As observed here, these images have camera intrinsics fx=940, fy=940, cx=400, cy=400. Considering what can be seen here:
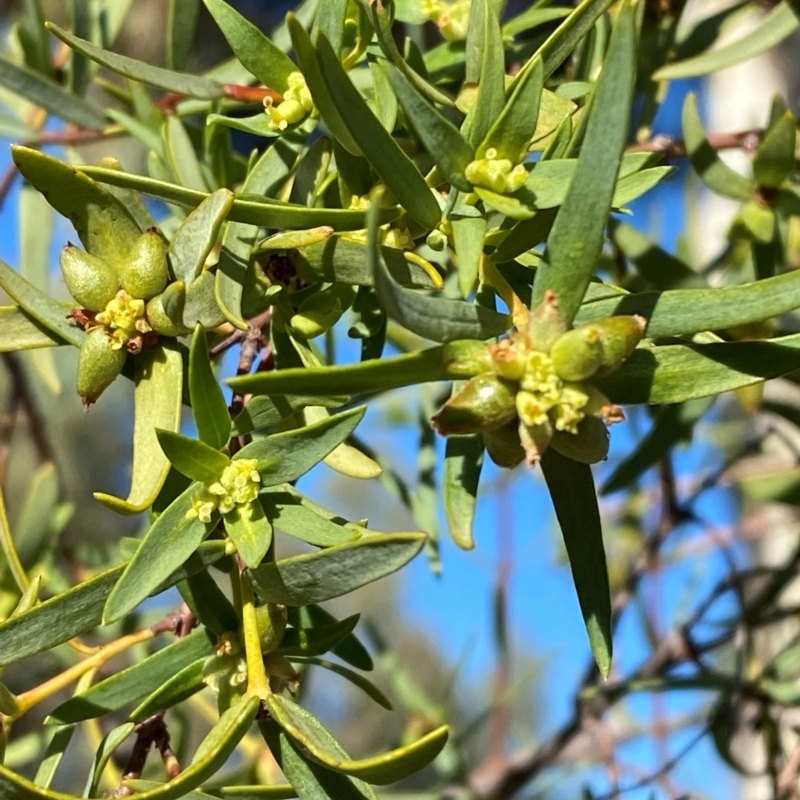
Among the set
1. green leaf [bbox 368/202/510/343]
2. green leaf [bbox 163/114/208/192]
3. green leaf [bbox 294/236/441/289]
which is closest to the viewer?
green leaf [bbox 368/202/510/343]

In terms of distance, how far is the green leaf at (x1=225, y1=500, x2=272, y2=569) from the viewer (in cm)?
39

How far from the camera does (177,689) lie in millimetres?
426

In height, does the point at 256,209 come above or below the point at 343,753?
above

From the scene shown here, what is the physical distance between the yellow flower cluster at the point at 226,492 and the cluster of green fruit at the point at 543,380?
0.10 meters

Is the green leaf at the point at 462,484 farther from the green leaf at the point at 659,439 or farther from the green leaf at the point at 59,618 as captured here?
the green leaf at the point at 659,439

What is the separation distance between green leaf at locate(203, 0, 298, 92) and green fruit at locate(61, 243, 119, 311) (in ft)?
0.41

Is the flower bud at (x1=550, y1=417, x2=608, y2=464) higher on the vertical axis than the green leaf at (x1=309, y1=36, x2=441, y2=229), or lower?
lower

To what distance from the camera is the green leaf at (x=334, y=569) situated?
1.13 feet

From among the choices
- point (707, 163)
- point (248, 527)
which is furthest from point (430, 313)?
point (707, 163)

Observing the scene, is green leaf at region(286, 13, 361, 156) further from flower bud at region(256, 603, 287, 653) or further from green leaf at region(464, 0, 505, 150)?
flower bud at region(256, 603, 287, 653)

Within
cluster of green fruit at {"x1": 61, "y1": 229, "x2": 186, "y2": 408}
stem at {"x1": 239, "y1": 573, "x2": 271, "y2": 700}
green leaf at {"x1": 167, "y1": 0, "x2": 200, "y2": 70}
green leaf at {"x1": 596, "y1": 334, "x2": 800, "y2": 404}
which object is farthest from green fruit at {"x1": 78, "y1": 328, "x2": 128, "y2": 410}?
green leaf at {"x1": 167, "y1": 0, "x2": 200, "y2": 70}

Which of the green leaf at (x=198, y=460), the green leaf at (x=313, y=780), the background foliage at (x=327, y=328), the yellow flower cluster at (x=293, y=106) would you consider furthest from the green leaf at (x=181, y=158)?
the green leaf at (x=313, y=780)

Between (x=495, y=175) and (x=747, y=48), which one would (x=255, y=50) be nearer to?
(x=495, y=175)

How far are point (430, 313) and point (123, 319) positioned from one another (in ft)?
0.51
